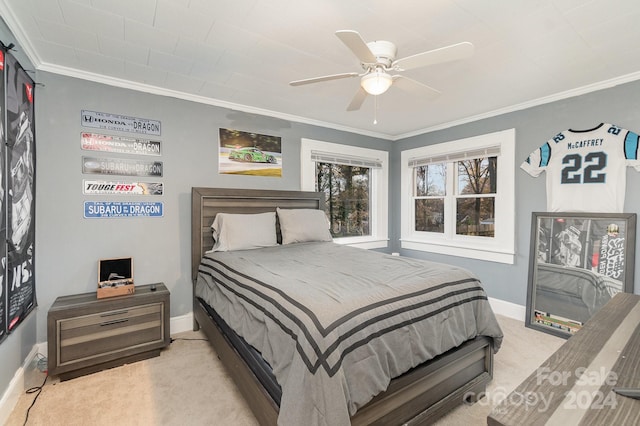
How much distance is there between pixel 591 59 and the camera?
91.5 inches

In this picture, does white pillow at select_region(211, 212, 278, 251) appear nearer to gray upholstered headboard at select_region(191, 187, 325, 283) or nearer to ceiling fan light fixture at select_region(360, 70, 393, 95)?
gray upholstered headboard at select_region(191, 187, 325, 283)

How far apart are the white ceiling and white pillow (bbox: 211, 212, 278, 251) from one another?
4.20 ft

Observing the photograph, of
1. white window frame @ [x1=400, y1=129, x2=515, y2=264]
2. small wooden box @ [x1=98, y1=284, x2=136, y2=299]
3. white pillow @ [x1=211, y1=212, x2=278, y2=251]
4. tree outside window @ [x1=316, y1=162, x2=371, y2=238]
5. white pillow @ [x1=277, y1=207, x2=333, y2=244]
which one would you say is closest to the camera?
small wooden box @ [x1=98, y1=284, x2=136, y2=299]

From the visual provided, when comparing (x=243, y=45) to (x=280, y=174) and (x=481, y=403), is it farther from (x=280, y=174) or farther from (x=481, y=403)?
(x=481, y=403)

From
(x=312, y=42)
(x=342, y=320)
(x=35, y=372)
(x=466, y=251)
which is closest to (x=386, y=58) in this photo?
(x=312, y=42)

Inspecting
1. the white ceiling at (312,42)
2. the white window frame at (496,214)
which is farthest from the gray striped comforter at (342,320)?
the white window frame at (496,214)

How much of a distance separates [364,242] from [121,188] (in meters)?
3.18

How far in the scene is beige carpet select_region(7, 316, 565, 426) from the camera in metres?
1.80

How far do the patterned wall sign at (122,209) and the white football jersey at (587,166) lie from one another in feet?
13.1

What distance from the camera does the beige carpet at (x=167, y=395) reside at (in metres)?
1.80

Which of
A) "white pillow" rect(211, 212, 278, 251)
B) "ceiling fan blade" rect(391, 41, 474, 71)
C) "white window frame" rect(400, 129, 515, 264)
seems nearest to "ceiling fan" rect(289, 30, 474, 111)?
"ceiling fan blade" rect(391, 41, 474, 71)

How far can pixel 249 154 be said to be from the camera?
348cm

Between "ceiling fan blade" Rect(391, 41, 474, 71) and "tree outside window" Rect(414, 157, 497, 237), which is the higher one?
"ceiling fan blade" Rect(391, 41, 474, 71)

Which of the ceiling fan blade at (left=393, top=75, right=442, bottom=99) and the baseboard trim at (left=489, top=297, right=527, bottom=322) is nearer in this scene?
the ceiling fan blade at (left=393, top=75, right=442, bottom=99)
